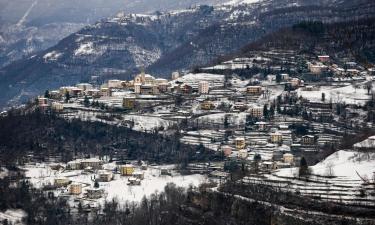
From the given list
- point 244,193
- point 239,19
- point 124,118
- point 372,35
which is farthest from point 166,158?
point 239,19

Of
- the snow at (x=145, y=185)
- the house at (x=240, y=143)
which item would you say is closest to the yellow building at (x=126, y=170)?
the snow at (x=145, y=185)

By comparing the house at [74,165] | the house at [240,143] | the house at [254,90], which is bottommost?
the house at [74,165]

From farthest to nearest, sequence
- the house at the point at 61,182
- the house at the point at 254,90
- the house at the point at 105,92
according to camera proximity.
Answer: the house at the point at 105,92 < the house at the point at 254,90 < the house at the point at 61,182

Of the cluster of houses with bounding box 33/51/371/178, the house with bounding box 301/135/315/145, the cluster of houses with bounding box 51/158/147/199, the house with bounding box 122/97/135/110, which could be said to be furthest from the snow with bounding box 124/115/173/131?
the house with bounding box 301/135/315/145

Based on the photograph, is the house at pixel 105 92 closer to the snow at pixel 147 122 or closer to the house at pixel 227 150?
the snow at pixel 147 122

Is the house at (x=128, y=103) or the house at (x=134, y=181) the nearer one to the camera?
the house at (x=134, y=181)

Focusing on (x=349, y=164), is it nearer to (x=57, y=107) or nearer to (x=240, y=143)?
(x=240, y=143)

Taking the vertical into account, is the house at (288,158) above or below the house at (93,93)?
below
